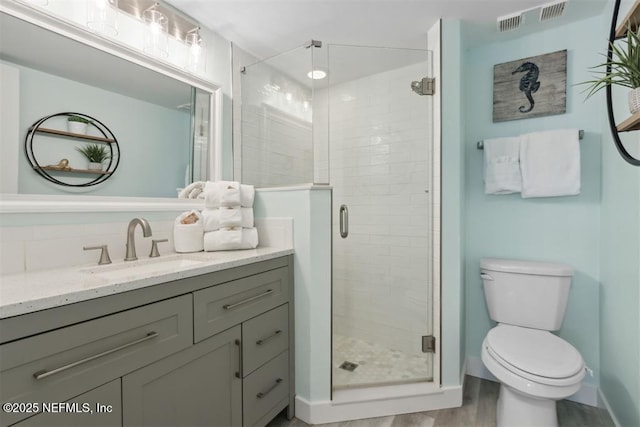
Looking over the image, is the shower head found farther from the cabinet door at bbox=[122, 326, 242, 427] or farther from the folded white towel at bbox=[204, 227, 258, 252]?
the cabinet door at bbox=[122, 326, 242, 427]

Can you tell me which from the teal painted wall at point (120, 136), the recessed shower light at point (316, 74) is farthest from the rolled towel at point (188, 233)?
the recessed shower light at point (316, 74)

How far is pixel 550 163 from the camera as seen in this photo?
5.90ft

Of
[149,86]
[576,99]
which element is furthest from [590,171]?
[149,86]

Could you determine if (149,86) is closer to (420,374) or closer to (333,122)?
(333,122)

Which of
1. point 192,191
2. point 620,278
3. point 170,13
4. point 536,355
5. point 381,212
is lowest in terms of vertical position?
point 536,355

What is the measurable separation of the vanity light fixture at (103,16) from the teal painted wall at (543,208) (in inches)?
82.4

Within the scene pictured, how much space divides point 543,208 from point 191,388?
2.18 m

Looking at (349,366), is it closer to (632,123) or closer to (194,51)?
(632,123)

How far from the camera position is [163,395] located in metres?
1.02

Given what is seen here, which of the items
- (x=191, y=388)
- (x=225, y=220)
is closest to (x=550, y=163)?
(x=225, y=220)

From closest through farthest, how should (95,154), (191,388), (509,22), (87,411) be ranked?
(87,411) → (191,388) → (95,154) → (509,22)

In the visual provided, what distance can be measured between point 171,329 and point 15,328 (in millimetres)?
411

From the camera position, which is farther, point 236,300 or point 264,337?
point 264,337

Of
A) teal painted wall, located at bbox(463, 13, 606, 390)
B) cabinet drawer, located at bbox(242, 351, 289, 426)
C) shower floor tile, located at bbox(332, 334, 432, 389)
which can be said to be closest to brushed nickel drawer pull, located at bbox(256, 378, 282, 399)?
cabinet drawer, located at bbox(242, 351, 289, 426)
